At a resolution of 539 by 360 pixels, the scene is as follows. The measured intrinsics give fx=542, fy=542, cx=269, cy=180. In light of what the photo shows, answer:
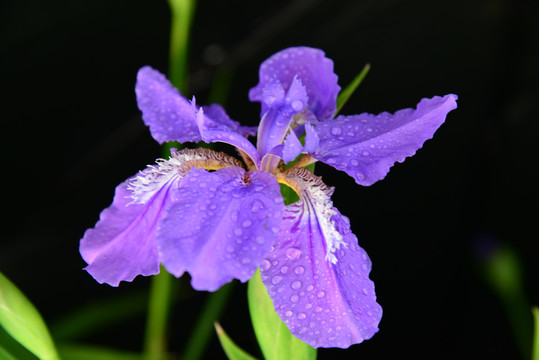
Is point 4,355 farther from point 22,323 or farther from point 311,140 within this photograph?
point 311,140

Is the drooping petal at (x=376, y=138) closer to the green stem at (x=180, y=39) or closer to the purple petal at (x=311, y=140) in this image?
the purple petal at (x=311, y=140)

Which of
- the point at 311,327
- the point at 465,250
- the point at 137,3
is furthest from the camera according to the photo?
the point at 465,250

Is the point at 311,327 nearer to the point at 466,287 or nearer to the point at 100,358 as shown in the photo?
the point at 100,358

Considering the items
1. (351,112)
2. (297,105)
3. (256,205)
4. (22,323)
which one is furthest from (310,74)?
(351,112)

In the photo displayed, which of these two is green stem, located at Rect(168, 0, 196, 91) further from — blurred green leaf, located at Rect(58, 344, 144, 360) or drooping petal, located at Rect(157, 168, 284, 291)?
blurred green leaf, located at Rect(58, 344, 144, 360)

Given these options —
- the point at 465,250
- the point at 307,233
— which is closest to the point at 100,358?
the point at 307,233

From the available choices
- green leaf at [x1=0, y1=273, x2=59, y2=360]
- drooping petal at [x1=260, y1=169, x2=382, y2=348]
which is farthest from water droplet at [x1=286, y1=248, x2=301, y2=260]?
green leaf at [x1=0, y1=273, x2=59, y2=360]

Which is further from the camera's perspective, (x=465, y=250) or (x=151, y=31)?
(x=465, y=250)
